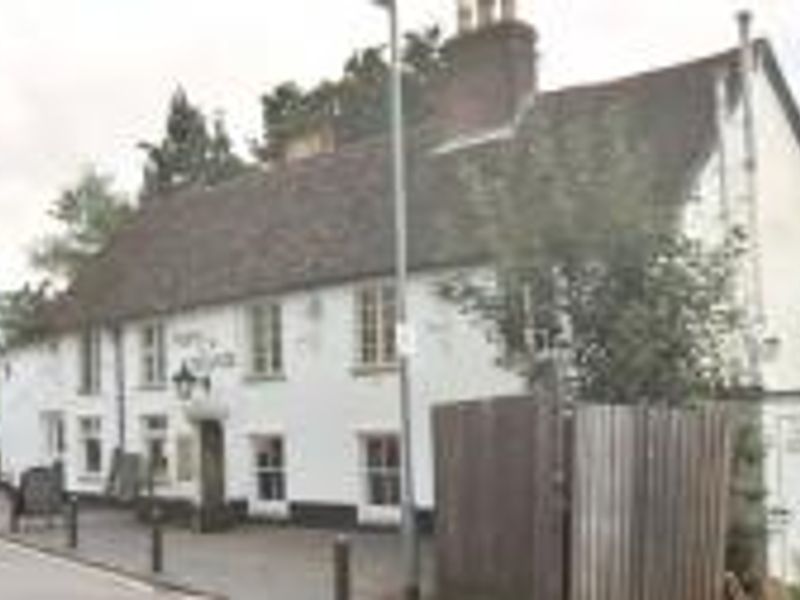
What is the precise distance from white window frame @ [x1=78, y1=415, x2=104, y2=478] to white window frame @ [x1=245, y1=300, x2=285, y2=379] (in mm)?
8086

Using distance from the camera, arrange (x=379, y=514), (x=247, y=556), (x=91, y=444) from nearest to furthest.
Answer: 1. (x=247, y=556)
2. (x=379, y=514)
3. (x=91, y=444)

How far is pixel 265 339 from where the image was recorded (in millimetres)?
37062

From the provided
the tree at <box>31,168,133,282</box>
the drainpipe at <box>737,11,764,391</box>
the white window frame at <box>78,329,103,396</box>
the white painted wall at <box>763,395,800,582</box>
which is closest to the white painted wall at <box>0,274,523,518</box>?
the white window frame at <box>78,329,103,396</box>

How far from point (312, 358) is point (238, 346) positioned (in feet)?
8.77

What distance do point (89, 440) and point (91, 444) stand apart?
12 cm

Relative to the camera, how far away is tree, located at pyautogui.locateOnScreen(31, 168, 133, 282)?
6744cm

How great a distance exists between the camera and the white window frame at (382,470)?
33469 millimetres

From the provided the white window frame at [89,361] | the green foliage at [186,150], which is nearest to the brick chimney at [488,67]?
the white window frame at [89,361]

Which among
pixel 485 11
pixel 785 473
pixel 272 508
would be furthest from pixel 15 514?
pixel 785 473

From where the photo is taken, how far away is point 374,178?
1454 inches

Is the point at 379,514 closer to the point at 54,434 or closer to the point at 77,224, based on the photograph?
the point at 54,434

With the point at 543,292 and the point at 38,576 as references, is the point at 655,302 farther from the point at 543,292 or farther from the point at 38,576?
the point at 38,576

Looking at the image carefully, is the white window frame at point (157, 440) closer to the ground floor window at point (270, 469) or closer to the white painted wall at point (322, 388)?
the white painted wall at point (322, 388)

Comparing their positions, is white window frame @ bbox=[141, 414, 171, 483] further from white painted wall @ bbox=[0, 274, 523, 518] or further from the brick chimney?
the brick chimney
